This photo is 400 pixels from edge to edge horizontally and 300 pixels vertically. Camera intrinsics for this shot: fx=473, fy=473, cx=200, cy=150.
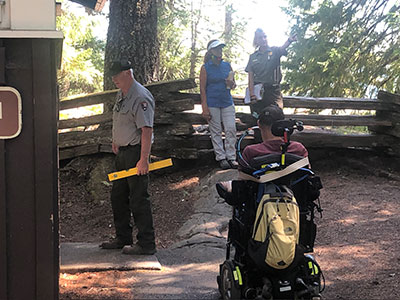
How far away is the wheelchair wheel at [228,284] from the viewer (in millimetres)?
3662

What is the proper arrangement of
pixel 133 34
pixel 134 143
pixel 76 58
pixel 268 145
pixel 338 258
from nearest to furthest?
pixel 268 145, pixel 134 143, pixel 338 258, pixel 133 34, pixel 76 58

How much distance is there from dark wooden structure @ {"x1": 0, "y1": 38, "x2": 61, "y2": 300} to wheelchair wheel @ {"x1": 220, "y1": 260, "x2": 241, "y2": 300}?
4.38 feet

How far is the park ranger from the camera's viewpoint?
497 centimetres

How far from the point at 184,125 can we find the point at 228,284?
16.6 feet

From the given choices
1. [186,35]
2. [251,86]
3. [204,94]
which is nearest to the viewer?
[204,94]

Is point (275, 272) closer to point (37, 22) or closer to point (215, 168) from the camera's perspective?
point (37, 22)

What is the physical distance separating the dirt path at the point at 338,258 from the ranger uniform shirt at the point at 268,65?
6.69 feet

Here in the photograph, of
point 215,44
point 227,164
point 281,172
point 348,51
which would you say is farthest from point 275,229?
point 348,51

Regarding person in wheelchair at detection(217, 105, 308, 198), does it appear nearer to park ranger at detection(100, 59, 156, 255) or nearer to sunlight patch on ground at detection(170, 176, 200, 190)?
park ranger at detection(100, 59, 156, 255)

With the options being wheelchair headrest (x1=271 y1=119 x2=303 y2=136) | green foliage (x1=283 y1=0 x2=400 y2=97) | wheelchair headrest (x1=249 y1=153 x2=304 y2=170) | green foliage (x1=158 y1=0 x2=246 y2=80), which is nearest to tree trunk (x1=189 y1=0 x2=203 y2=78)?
green foliage (x1=158 y1=0 x2=246 y2=80)

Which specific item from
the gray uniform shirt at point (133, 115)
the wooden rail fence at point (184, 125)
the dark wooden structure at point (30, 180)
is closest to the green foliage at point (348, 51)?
the wooden rail fence at point (184, 125)

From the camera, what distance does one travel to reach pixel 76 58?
1669 centimetres

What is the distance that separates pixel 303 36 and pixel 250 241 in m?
11.3

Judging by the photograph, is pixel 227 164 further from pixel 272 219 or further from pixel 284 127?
pixel 272 219
